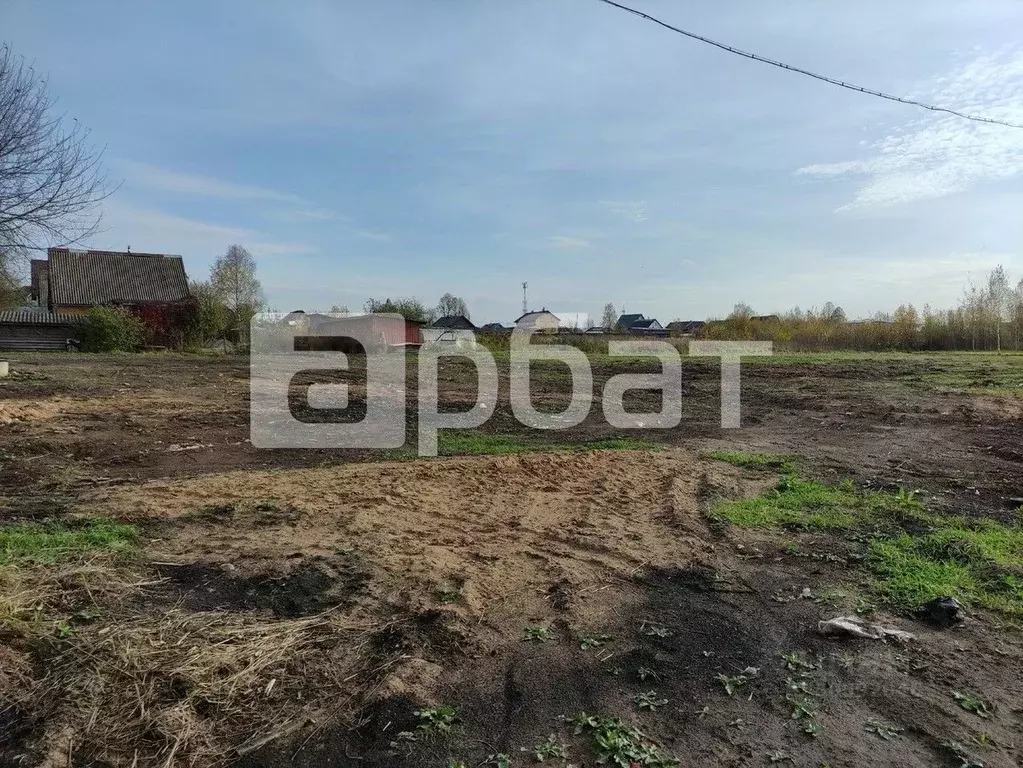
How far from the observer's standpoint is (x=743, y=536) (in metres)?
4.31

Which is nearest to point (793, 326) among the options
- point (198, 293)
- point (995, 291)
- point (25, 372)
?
point (995, 291)

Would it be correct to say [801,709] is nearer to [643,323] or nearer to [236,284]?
[236,284]

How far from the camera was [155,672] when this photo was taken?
2.41 meters

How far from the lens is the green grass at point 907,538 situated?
10.9 feet

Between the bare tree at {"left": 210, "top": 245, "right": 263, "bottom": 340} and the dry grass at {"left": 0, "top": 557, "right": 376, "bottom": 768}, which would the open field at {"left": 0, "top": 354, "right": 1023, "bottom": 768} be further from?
the bare tree at {"left": 210, "top": 245, "right": 263, "bottom": 340}

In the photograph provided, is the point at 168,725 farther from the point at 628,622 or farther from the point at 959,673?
the point at 959,673

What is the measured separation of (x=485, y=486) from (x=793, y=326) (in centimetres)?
3276

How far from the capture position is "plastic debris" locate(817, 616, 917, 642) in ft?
9.45

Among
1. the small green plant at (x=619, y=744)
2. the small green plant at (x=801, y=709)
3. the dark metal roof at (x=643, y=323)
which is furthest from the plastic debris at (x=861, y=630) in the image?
the dark metal roof at (x=643, y=323)

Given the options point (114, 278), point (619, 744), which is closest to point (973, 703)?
point (619, 744)

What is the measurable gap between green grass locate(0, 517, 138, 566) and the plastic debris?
160 inches

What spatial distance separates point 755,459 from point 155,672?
238 inches
